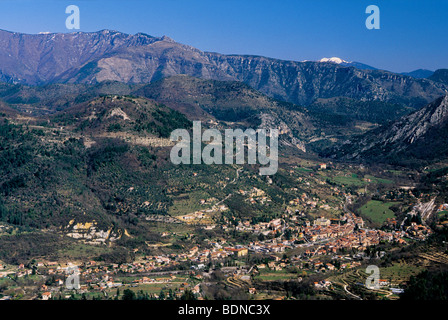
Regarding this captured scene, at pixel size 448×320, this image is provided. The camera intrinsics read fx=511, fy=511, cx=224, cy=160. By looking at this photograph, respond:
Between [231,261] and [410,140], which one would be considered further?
[410,140]

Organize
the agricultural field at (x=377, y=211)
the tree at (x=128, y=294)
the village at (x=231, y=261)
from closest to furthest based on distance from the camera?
the tree at (x=128, y=294) < the village at (x=231, y=261) < the agricultural field at (x=377, y=211)

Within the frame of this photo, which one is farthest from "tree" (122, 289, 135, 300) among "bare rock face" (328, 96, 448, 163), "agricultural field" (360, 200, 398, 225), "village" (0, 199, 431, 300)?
"bare rock face" (328, 96, 448, 163)

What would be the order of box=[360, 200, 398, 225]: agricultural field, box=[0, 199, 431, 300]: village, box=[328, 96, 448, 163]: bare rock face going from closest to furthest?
1. box=[0, 199, 431, 300]: village
2. box=[360, 200, 398, 225]: agricultural field
3. box=[328, 96, 448, 163]: bare rock face

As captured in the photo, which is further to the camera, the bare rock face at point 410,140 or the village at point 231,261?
the bare rock face at point 410,140

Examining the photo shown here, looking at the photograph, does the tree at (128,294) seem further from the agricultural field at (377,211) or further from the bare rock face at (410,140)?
the bare rock face at (410,140)

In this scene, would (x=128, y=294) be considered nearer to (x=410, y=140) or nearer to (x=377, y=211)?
(x=377, y=211)

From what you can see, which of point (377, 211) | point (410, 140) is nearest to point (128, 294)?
point (377, 211)

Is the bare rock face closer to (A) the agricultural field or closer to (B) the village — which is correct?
(A) the agricultural field

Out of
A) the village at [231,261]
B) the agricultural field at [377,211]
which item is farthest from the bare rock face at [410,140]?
the village at [231,261]
